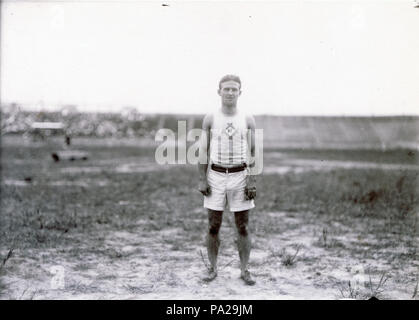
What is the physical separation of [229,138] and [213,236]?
0.98 m

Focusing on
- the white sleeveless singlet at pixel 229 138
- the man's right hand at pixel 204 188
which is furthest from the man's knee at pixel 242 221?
the white sleeveless singlet at pixel 229 138

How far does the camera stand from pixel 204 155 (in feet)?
12.7

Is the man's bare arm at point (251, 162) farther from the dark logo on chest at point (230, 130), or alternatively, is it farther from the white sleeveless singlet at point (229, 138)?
the dark logo on chest at point (230, 130)

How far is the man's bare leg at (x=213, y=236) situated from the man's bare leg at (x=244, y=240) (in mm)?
178

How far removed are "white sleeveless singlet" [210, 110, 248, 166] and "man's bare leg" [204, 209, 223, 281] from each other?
51 centimetres

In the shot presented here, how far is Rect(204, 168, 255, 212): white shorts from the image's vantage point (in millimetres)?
3785

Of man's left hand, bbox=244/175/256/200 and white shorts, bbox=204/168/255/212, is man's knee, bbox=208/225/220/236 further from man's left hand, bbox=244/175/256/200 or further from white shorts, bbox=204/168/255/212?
man's left hand, bbox=244/175/256/200

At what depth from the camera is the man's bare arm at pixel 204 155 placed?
12.5 feet

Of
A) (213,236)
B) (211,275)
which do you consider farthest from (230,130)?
(211,275)

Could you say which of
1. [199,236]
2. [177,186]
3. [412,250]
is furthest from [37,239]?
[177,186]

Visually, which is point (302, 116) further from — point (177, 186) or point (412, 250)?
Result: point (412, 250)

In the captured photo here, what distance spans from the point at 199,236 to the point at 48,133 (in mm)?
37886

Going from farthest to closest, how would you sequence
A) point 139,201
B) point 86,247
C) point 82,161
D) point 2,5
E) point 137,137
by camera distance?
point 137,137, point 82,161, point 139,201, point 86,247, point 2,5

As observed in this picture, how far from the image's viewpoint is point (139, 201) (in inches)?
333
